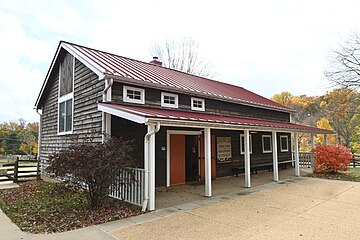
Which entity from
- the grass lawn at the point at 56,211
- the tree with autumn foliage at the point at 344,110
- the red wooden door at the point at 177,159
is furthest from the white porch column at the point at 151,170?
the tree with autumn foliage at the point at 344,110

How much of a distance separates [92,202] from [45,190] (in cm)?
425

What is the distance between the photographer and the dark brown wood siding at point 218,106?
326 inches

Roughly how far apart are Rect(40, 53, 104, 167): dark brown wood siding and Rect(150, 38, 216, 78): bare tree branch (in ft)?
52.5

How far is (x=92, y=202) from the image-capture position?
6426 millimetres

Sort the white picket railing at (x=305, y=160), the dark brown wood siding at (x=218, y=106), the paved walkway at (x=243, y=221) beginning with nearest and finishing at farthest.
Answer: the paved walkway at (x=243, y=221), the dark brown wood siding at (x=218, y=106), the white picket railing at (x=305, y=160)

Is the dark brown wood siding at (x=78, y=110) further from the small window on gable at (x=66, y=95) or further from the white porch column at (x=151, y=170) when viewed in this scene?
the white porch column at (x=151, y=170)

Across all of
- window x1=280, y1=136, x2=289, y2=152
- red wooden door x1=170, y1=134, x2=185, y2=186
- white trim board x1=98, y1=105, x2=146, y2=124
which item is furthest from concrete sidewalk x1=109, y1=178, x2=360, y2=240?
window x1=280, y1=136, x2=289, y2=152

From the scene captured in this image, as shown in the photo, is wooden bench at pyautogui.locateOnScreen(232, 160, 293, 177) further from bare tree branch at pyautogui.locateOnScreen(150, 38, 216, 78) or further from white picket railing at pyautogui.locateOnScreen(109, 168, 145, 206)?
bare tree branch at pyautogui.locateOnScreen(150, 38, 216, 78)

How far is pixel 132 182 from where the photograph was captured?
6633 millimetres

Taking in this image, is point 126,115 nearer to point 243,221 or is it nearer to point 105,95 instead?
point 105,95

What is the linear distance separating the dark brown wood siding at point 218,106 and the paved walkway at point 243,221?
4.13 m

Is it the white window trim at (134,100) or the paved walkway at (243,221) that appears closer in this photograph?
the paved walkway at (243,221)

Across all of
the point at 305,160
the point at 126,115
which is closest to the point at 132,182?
the point at 126,115

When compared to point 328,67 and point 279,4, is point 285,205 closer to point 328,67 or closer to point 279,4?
point 279,4
